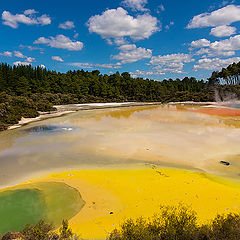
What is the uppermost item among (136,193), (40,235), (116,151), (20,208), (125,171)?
(40,235)

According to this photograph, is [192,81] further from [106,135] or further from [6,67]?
[106,135]

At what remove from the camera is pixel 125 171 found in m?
9.48

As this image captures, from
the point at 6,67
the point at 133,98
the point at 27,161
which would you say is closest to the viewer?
the point at 27,161

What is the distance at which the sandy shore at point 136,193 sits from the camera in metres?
5.94

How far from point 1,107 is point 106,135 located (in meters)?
17.9

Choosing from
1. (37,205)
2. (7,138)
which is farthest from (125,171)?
(7,138)

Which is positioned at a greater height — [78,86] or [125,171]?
[78,86]

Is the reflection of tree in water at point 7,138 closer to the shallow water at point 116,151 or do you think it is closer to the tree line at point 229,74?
the shallow water at point 116,151

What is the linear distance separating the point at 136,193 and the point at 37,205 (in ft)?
12.5

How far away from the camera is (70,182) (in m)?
8.35

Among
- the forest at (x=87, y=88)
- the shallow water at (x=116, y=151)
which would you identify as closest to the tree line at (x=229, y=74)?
the forest at (x=87, y=88)

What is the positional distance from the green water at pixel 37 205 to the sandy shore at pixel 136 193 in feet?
1.29

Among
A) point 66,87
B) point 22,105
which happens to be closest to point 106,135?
point 22,105

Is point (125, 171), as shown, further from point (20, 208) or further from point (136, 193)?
point (20, 208)
